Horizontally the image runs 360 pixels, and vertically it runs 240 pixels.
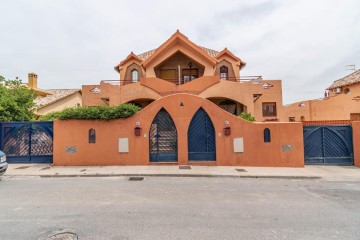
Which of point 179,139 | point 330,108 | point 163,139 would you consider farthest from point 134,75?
point 330,108

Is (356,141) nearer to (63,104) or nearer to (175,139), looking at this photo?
(175,139)

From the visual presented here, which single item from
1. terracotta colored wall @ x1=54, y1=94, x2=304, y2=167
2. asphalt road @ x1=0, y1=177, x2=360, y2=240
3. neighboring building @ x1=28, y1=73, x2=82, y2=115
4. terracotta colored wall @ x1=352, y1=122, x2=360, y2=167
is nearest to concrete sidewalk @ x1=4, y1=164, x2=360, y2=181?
terracotta colored wall @ x1=54, y1=94, x2=304, y2=167

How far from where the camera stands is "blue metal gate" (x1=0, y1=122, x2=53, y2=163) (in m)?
12.7

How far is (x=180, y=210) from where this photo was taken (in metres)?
5.51

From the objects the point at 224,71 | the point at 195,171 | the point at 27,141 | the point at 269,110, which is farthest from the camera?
the point at 224,71

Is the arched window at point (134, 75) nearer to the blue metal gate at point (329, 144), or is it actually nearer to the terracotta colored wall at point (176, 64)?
the terracotta colored wall at point (176, 64)

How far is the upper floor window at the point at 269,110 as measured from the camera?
68.1ft

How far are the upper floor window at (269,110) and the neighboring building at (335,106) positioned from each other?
6.06 metres

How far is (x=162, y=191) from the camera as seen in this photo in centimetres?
735

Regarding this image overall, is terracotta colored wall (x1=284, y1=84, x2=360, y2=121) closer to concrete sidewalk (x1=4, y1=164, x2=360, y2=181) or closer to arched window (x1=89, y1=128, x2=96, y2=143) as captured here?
concrete sidewalk (x1=4, y1=164, x2=360, y2=181)

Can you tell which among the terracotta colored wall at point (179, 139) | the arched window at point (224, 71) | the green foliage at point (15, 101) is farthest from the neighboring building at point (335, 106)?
the green foliage at point (15, 101)

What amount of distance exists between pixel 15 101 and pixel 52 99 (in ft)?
41.8

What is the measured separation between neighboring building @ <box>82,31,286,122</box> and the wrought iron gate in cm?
561

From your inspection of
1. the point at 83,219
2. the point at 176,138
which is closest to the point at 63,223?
the point at 83,219
